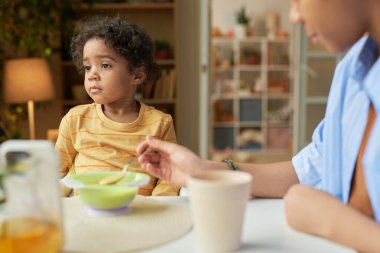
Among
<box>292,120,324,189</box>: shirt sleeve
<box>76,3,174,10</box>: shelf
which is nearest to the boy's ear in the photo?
<box>292,120,324,189</box>: shirt sleeve

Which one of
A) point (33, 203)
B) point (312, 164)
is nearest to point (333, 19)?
point (312, 164)

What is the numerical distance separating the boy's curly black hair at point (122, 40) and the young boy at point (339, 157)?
50 cm

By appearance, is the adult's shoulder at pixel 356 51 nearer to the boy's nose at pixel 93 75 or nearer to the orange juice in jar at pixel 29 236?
the orange juice in jar at pixel 29 236

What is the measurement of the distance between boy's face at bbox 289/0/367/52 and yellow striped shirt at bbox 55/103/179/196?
71 cm

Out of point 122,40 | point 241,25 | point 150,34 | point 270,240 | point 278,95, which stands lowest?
point 278,95

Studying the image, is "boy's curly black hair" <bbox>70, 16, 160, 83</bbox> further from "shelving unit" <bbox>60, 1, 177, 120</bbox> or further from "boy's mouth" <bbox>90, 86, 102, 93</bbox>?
"shelving unit" <bbox>60, 1, 177, 120</bbox>

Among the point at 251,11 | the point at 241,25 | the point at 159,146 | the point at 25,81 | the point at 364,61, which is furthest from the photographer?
the point at 251,11

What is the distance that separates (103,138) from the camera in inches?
56.7

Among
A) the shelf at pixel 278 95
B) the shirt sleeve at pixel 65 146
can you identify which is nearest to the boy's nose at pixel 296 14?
the shirt sleeve at pixel 65 146

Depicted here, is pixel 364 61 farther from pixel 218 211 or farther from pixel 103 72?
pixel 103 72

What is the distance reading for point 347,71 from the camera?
97 cm

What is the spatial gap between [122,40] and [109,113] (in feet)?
Answer: 0.71

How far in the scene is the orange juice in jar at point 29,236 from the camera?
65 centimetres

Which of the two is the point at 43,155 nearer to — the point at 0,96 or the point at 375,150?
the point at 375,150
